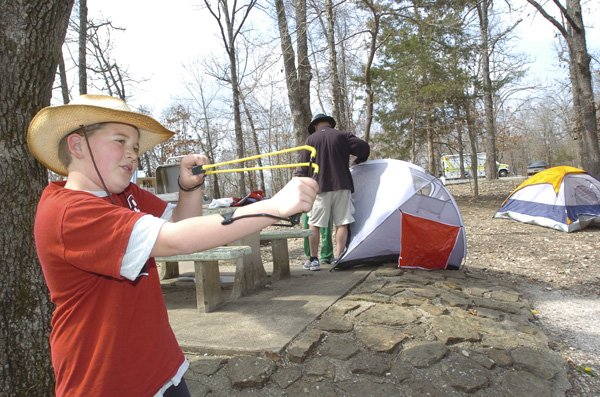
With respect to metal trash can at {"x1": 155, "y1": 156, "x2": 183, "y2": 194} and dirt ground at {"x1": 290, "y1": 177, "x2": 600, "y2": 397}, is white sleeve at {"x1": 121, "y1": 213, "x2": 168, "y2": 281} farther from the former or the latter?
metal trash can at {"x1": 155, "y1": 156, "x2": 183, "y2": 194}

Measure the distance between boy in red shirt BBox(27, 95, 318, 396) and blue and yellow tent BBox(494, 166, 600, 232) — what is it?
9132mm

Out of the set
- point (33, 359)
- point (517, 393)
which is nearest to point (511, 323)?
point (517, 393)

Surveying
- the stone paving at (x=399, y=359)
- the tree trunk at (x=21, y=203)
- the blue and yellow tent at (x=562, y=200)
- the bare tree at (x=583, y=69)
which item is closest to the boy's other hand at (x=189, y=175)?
the tree trunk at (x=21, y=203)

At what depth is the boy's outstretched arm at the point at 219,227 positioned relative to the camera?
1.26 m

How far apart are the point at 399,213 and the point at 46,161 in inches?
161

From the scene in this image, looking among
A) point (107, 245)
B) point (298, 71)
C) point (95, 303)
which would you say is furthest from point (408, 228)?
point (298, 71)

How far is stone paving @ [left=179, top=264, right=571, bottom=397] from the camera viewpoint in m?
2.67

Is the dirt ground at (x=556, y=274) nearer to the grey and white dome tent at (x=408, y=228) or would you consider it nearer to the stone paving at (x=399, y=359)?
the stone paving at (x=399, y=359)

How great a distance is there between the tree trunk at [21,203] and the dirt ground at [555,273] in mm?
3348

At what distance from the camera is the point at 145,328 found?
1520 mm

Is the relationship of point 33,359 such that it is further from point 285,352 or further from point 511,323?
point 511,323

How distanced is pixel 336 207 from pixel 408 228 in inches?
35.9

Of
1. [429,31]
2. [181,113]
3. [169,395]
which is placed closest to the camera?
[169,395]

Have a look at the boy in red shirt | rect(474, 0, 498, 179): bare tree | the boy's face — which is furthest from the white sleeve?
rect(474, 0, 498, 179): bare tree
